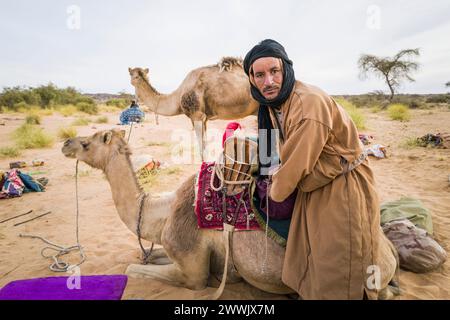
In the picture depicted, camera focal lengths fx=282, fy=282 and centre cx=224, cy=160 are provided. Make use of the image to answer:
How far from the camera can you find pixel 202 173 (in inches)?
106

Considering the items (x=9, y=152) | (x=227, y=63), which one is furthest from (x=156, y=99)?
(x=9, y=152)

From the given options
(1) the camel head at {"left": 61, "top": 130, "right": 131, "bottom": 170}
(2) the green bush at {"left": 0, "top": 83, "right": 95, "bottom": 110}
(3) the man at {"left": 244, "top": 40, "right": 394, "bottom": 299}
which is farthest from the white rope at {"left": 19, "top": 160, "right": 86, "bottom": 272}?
(2) the green bush at {"left": 0, "top": 83, "right": 95, "bottom": 110}

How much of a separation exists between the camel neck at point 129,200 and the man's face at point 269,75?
164 centimetres

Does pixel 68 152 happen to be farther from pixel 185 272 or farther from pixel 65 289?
pixel 185 272

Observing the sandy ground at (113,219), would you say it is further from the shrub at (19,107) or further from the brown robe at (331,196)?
the shrub at (19,107)

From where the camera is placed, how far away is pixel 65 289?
3008 millimetres

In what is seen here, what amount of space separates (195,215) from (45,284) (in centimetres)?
198

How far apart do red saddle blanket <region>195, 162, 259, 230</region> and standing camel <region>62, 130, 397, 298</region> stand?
9 centimetres

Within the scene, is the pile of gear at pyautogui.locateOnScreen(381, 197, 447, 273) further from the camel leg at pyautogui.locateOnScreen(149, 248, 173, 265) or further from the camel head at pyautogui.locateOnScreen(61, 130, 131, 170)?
the camel head at pyautogui.locateOnScreen(61, 130, 131, 170)

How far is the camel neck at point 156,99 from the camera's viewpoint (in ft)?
23.6

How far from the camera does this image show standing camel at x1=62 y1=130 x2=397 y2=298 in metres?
2.38

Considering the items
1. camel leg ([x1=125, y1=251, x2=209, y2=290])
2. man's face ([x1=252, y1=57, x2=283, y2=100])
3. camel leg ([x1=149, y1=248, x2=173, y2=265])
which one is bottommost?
camel leg ([x1=149, y1=248, x2=173, y2=265])

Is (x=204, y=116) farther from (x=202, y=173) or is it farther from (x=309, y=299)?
(x=309, y=299)
